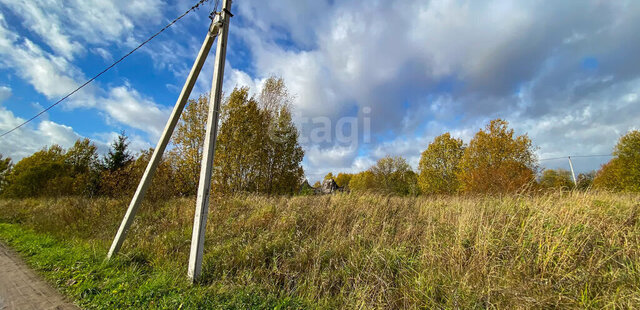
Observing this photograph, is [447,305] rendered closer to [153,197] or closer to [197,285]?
[197,285]

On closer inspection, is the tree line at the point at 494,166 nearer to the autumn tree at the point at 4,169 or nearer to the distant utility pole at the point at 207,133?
the distant utility pole at the point at 207,133

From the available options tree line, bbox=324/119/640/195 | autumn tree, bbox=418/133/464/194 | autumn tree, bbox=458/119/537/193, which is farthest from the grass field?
autumn tree, bbox=418/133/464/194

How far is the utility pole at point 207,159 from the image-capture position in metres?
3.88

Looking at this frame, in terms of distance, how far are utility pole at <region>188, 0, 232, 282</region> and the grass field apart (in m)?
Answer: 0.42

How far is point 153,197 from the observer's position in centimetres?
960

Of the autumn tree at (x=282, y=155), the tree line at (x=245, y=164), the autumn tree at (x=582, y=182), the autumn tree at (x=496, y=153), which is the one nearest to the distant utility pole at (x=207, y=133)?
the tree line at (x=245, y=164)

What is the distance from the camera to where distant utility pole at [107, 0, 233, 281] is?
392 centimetres

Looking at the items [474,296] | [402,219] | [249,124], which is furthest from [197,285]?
[249,124]

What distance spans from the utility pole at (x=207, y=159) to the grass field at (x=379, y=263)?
16.4 inches

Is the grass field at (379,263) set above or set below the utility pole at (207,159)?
below

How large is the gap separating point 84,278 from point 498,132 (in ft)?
120

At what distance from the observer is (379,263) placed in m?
3.94

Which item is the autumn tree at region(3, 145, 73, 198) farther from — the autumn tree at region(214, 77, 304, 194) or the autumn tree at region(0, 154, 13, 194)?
the autumn tree at region(214, 77, 304, 194)

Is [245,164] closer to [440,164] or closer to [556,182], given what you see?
[556,182]
